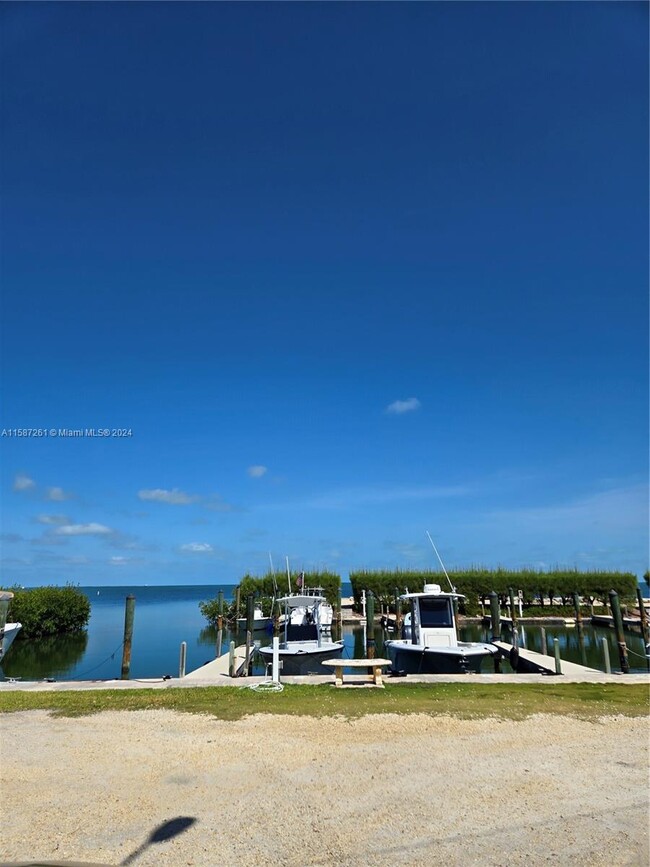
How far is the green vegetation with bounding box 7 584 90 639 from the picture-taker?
137 ft

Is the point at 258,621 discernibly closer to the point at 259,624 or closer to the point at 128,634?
the point at 259,624

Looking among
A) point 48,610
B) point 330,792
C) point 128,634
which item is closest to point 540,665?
point 128,634

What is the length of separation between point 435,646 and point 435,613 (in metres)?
1.73

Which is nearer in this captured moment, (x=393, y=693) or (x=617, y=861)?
(x=617, y=861)

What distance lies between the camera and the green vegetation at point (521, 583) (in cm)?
5566

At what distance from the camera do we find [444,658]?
2125cm

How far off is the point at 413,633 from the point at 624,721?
12.3 m

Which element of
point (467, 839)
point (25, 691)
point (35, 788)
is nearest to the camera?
point (467, 839)

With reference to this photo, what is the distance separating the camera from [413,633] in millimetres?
23875

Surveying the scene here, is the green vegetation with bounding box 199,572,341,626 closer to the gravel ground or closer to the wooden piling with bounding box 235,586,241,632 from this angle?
the wooden piling with bounding box 235,586,241,632

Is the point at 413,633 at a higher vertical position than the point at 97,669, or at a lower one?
higher

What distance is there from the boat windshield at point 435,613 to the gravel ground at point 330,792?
A: 459 inches

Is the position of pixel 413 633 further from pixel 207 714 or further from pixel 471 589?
pixel 471 589

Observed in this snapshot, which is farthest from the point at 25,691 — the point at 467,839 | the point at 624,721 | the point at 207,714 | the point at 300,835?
the point at 624,721
